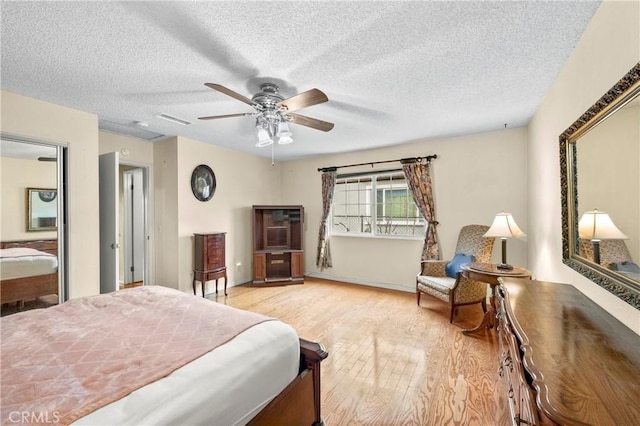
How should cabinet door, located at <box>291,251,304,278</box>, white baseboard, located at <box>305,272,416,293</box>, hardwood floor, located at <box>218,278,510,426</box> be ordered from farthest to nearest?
cabinet door, located at <box>291,251,304,278</box>, white baseboard, located at <box>305,272,416,293</box>, hardwood floor, located at <box>218,278,510,426</box>

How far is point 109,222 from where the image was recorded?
320 cm

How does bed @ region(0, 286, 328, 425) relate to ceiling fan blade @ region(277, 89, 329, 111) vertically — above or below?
below

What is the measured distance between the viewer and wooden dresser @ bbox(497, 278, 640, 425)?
0.68 meters

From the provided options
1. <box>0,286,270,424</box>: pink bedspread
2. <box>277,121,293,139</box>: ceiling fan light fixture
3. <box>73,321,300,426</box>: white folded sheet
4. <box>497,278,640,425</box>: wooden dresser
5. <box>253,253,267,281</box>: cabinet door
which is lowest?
<box>253,253,267,281</box>: cabinet door

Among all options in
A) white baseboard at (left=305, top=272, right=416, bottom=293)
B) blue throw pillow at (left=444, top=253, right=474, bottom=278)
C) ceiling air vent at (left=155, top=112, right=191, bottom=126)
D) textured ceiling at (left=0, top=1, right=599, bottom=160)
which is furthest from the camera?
white baseboard at (left=305, top=272, right=416, bottom=293)

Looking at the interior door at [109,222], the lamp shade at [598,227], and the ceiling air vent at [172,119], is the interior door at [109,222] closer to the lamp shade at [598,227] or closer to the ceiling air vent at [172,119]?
the ceiling air vent at [172,119]

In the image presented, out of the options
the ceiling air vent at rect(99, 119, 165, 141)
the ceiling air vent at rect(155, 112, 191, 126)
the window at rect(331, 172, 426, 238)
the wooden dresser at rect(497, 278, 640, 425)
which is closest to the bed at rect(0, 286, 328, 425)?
the wooden dresser at rect(497, 278, 640, 425)

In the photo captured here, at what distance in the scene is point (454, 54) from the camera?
190 centimetres

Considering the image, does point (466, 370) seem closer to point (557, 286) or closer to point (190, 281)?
point (557, 286)

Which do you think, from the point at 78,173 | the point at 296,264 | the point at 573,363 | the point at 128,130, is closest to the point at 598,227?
the point at 573,363

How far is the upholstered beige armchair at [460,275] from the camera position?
10.3ft

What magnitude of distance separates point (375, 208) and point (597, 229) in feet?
11.1
